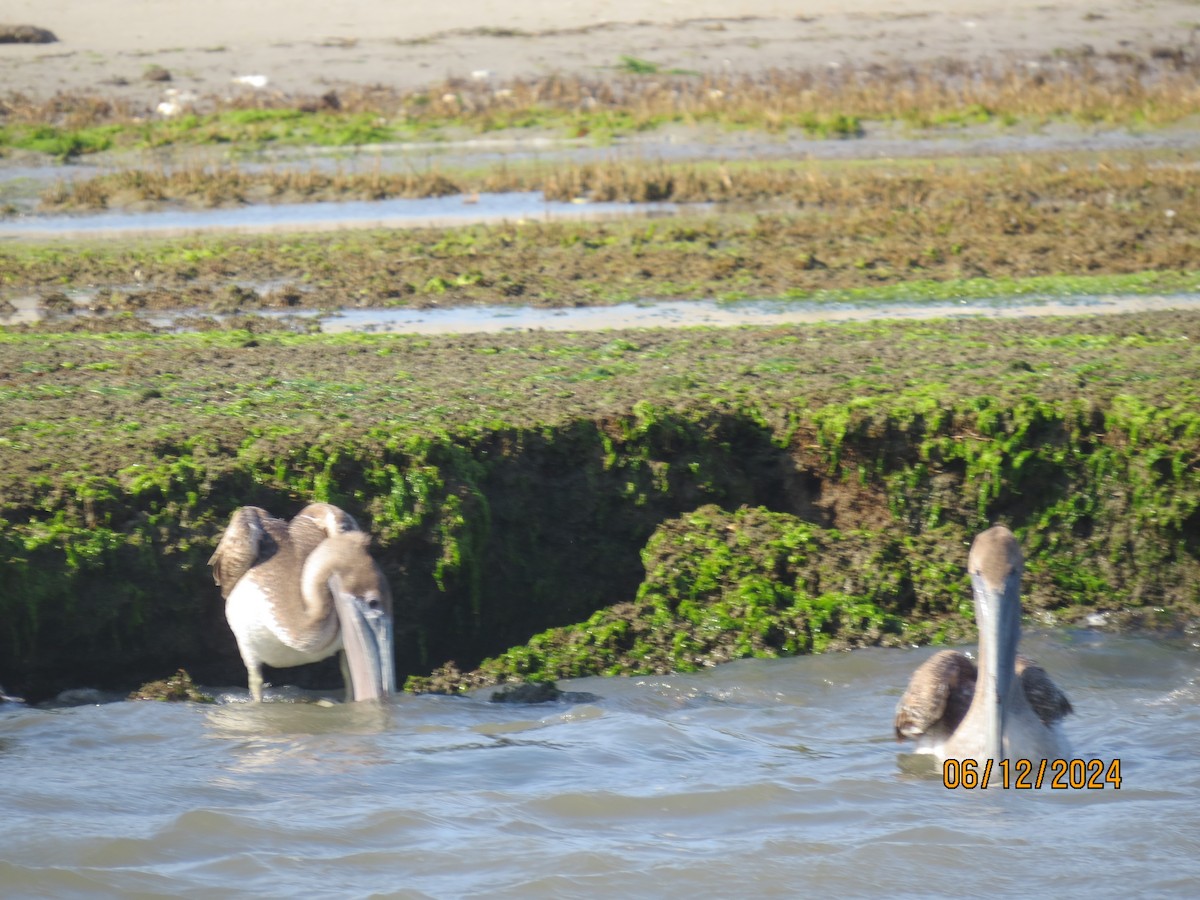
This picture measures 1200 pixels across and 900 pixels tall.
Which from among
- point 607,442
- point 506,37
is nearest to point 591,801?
point 607,442

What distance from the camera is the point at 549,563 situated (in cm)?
716

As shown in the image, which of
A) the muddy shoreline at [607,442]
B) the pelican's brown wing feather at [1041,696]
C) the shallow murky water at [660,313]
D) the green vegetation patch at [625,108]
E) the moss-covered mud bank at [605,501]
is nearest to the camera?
the pelican's brown wing feather at [1041,696]

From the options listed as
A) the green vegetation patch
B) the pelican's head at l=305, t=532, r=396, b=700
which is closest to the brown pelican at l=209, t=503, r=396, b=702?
the pelican's head at l=305, t=532, r=396, b=700

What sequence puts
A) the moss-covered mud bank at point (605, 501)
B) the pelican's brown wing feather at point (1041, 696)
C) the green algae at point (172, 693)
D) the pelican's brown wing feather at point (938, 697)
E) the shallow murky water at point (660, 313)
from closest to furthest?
the pelican's brown wing feather at point (938, 697)
the pelican's brown wing feather at point (1041, 696)
the green algae at point (172, 693)
the moss-covered mud bank at point (605, 501)
the shallow murky water at point (660, 313)

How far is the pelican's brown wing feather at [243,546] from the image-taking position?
5.95m

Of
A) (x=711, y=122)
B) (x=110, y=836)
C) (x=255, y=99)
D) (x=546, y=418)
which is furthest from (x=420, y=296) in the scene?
(x=255, y=99)

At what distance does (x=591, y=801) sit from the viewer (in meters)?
5.46

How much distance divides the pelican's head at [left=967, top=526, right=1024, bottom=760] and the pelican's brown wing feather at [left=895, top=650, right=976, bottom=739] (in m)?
0.41

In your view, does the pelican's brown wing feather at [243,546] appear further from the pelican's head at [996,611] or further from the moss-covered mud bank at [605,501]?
the pelican's head at [996,611]

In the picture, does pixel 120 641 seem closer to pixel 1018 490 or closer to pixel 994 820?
pixel 994 820

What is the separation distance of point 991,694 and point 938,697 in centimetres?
48

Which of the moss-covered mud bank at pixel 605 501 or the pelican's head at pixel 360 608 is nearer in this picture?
the pelican's head at pixel 360 608

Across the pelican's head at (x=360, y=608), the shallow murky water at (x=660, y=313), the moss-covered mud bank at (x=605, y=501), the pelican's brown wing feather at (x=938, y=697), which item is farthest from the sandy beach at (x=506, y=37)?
the pelican's brown wing feather at (x=938, y=697)

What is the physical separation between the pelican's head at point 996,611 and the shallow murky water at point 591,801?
597mm
